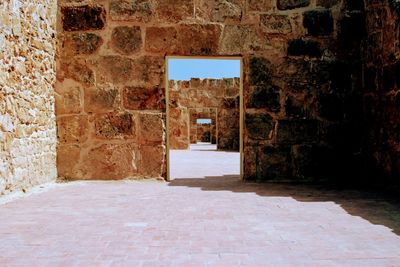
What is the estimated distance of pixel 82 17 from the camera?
4254 mm

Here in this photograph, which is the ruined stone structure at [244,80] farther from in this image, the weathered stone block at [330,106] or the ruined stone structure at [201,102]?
the ruined stone structure at [201,102]

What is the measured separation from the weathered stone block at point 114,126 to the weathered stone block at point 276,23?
191cm

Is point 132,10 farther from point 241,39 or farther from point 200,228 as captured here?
point 200,228

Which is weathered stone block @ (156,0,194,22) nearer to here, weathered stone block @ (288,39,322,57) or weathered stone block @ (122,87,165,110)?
weathered stone block @ (122,87,165,110)

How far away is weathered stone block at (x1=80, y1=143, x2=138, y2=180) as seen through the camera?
4242 mm

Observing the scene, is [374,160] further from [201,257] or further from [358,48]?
[201,257]

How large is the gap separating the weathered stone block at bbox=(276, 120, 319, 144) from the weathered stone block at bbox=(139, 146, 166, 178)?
1398mm

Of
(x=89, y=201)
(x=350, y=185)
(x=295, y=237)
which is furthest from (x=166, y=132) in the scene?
(x=295, y=237)

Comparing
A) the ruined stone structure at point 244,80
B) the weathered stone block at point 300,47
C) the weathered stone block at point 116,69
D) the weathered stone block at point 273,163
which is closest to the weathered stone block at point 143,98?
the ruined stone structure at point 244,80

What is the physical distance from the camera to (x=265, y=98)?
170 inches

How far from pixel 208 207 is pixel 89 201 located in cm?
106

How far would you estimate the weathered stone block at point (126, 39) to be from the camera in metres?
4.25

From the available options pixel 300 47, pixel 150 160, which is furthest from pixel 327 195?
pixel 150 160

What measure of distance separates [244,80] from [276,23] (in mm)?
760
